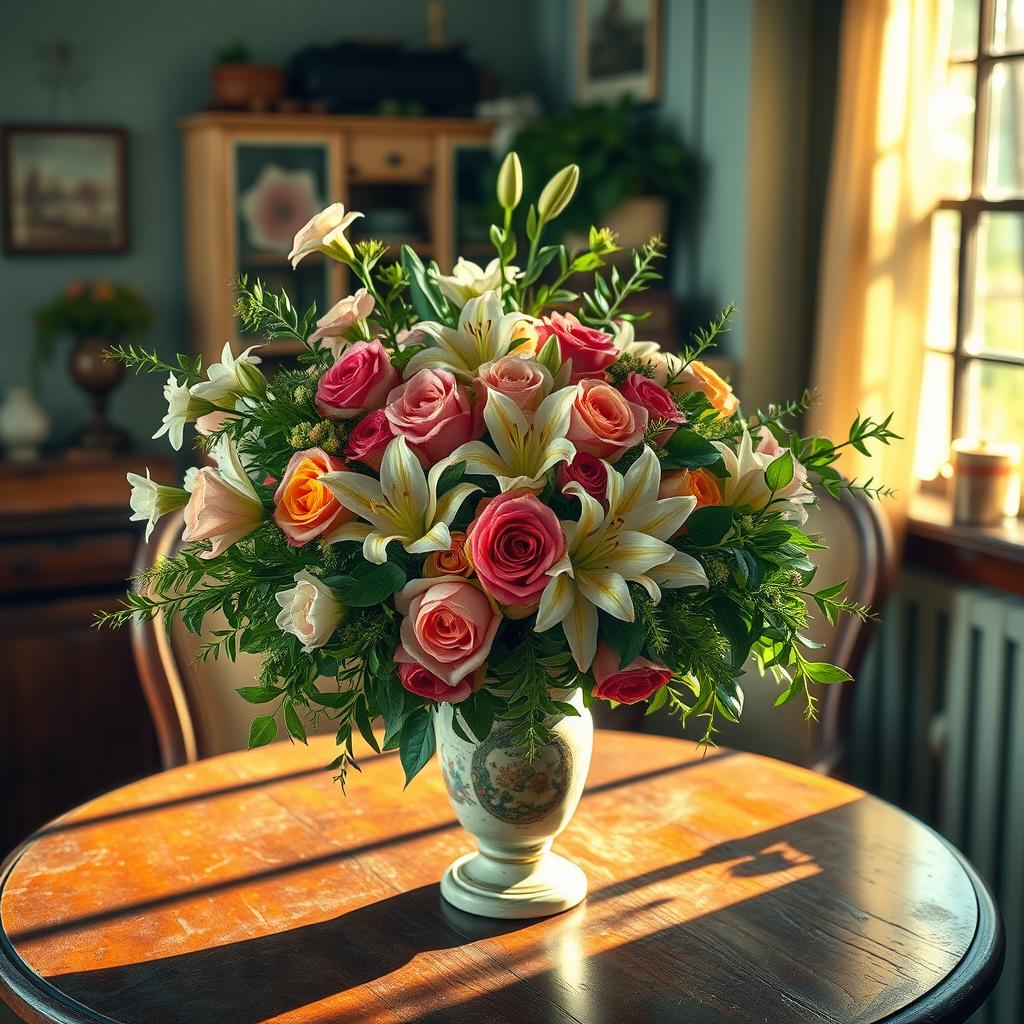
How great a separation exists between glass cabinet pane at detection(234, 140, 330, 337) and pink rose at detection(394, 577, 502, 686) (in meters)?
2.31

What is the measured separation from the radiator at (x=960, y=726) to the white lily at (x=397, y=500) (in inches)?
60.9

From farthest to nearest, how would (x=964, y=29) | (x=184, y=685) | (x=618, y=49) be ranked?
(x=618, y=49) → (x=964, y=29) → (x=184, y=685)

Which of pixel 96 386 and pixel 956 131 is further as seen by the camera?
pixel 96 386

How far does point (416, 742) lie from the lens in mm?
1259

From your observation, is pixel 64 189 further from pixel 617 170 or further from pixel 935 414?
pixel 935 414

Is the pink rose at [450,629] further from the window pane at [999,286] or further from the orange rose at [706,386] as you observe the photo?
the window pane at [999,286]

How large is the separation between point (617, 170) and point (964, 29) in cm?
79

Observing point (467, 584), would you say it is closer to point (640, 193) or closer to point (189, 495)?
point (189, 495)

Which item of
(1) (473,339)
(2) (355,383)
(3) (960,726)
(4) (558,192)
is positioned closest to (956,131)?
(3) (960,726)

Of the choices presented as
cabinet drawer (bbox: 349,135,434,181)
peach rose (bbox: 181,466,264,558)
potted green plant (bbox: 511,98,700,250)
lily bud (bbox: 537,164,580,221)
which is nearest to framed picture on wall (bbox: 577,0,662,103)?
potted green plant (bbox: 511,98,700,250)

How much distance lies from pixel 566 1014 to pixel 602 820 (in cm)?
46

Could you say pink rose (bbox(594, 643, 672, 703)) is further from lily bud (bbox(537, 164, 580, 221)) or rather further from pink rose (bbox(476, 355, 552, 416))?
lily bud (bbox(537, 164, 580, 221))

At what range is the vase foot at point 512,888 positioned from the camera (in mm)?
1434

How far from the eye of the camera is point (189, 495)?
1343 millimetres
